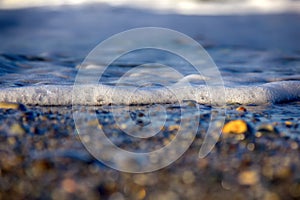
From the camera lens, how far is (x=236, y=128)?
184 cm

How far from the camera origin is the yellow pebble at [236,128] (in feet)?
6.02

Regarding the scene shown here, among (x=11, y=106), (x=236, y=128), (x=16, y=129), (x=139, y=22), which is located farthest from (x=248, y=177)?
(x=139, y=22)

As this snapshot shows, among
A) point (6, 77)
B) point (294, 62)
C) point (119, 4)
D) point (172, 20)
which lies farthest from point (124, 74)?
point (119, 4)

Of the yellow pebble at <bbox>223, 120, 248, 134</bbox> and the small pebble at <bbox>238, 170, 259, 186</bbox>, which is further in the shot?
the yellow pebble at <bbox>223, 120, 248, 134</bbox>

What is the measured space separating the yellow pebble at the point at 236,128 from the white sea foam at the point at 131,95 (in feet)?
2.10

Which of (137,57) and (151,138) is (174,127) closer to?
(151,138)

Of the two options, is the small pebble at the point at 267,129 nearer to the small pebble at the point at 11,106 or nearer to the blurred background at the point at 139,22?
the small pebble at the point at 11,106

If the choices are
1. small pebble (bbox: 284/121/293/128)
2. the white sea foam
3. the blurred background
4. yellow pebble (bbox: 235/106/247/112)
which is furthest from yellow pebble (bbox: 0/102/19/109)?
the blurred background

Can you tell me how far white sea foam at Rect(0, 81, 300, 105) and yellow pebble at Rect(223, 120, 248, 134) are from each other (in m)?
0.64

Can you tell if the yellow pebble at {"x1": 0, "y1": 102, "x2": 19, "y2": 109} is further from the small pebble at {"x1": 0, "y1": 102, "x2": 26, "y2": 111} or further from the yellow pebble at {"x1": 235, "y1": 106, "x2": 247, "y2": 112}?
the yellow pebble at {"x1": 235, "y1": 106, "x2": 247, "y2": 112}

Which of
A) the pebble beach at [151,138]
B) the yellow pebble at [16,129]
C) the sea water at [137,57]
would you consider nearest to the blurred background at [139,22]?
the sea water at [137,57]

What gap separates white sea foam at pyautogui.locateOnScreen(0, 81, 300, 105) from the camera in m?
2.44

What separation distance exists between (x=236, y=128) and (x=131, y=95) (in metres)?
0.87

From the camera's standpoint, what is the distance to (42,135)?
1.78 meters
